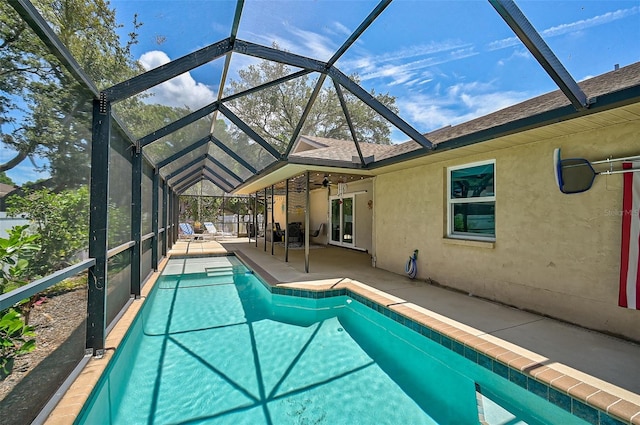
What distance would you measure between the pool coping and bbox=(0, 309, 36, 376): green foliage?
1.84 feet

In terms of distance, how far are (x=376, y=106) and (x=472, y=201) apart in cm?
271

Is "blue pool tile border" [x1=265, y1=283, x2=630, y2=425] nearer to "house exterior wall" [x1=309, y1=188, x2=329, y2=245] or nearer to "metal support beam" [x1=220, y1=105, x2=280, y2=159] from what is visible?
"metal support beam" [x1=220, y1=105, x2=280, y2=159]

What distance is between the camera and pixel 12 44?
72.7 inches

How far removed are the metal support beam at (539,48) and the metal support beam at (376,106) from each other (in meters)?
2.33

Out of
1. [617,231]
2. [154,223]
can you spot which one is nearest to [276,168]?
[154,223]

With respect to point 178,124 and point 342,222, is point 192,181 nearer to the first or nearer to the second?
point 342,222

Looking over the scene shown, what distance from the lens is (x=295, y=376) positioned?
3.46 m

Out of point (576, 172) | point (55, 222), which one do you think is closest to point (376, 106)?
point (576, 172)

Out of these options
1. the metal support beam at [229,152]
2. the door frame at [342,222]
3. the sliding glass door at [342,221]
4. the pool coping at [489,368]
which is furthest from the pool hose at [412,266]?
the metal support beam at [229,152]

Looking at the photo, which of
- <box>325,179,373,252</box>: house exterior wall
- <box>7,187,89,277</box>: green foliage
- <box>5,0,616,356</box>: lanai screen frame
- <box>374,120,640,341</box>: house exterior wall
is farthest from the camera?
<box>325,179,373,252</box>: house exterior wall

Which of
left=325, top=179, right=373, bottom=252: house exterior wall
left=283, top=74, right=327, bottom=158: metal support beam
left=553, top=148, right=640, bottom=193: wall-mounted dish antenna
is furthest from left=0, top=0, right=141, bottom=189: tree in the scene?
left=325, top=179, right=373, bottom=252: house exterior wall

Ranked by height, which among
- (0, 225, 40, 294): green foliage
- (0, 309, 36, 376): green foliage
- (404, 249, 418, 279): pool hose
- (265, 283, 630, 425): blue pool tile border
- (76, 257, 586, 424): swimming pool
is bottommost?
(76, 257, 586, 424): swimming pool

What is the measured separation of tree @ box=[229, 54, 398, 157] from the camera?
19.2 ft

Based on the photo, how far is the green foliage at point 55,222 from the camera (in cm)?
226
